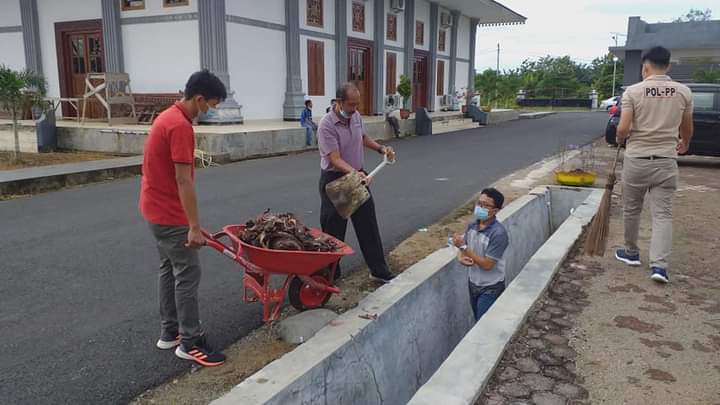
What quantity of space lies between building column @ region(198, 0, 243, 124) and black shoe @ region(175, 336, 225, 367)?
11.7 metres

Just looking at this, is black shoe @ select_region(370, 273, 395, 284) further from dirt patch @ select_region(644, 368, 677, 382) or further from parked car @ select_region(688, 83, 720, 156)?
parked car @ select_region(688, 83, 720, 156)

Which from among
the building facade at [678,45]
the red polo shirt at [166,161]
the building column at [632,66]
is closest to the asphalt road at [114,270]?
the red polo shirt at [166,161]

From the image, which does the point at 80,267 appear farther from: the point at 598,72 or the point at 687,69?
the point at 598,72

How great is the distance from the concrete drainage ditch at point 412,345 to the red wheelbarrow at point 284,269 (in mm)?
346

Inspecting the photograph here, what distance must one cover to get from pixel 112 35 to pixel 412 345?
14.7m

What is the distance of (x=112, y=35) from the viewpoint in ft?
52.2

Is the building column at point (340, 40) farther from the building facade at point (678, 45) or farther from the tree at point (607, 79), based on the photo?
the tree at point (607, 79)

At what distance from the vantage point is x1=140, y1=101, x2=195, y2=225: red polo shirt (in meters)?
3.21

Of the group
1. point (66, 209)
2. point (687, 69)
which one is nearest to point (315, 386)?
point (66, 209)

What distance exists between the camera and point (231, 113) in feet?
49.4

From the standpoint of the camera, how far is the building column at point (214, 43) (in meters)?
14.5

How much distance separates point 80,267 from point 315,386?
10.3ft

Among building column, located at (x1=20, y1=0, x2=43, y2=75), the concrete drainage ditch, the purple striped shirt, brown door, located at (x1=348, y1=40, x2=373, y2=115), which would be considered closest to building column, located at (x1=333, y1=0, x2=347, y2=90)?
brown door, located at (x1=348, y1=40, x2=373, y2=115)

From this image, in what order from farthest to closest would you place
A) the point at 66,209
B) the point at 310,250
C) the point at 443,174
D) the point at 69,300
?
the point at 443,174, the point at 66,209, the point at 69,300, the point at 310,250
